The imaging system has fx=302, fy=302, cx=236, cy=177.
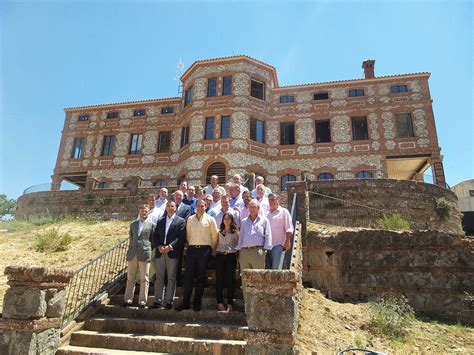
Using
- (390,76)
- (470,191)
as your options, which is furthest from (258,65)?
(470,191)

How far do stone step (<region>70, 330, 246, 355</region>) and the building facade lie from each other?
51.1 ft

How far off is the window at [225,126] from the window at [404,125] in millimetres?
11860

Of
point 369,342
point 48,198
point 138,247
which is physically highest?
point 48,198

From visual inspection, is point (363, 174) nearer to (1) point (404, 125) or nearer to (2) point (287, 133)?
(1) point (404, 125)

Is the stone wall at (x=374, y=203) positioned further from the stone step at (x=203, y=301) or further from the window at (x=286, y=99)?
the window at (x=286, y=99)

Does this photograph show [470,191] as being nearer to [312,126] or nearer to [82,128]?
[312,126]

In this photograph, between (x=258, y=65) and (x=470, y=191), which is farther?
(x=470, y=191)

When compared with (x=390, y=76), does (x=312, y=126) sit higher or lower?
lower

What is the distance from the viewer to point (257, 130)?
72.6 feet

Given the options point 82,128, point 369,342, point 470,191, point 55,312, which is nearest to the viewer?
point 55,312

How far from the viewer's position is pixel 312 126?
73.3 feet

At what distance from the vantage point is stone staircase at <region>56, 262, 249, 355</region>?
4625mm

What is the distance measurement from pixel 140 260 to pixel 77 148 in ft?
78.7

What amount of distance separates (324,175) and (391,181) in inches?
234
